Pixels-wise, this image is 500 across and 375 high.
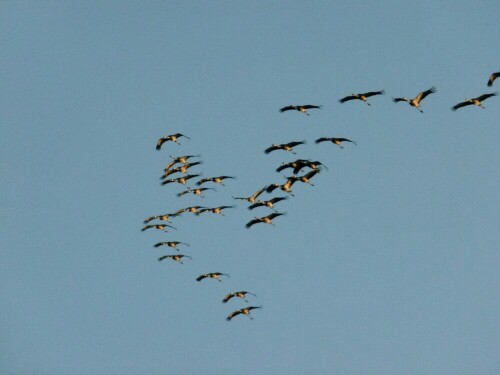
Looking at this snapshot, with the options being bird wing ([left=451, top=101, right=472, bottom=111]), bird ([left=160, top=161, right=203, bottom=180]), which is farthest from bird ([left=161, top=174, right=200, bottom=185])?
bird wing ([left=451, top=101, right=472, bottom=111])

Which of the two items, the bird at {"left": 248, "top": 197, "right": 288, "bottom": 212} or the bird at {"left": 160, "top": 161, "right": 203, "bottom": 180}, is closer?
the bird at {"left": 248, "top": 197, "right": 288, "bottom": 212}

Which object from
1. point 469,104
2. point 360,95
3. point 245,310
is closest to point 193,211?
point 245,310

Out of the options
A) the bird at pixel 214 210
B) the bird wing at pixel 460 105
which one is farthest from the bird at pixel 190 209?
the bird wing at pixel 460 105

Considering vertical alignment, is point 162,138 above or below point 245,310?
above

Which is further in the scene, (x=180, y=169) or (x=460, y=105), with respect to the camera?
(x=180, y=169)

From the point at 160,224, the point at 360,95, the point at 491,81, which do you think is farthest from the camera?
the point at 160,224

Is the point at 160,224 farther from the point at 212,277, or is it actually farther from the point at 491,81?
the point at 491,81

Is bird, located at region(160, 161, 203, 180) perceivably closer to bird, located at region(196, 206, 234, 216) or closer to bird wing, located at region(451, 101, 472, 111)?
bird, located at region(196, 206, 234, 216)

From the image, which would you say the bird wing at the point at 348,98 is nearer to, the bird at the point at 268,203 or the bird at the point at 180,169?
the bird at the point at 268,203

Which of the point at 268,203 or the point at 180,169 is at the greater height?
the point at 180,169

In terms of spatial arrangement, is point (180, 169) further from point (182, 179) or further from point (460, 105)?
point (460, 105)

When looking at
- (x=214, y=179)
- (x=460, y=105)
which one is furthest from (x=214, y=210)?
(x=460, y=105)

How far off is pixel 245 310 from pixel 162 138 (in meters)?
23.2

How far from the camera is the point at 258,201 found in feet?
564
